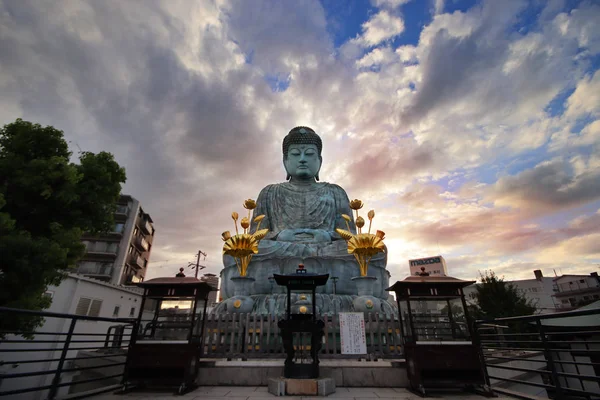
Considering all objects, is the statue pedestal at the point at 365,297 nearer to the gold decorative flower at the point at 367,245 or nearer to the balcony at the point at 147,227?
the gold decorative flower at the point at 367,245

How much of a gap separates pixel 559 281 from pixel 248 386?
4271cm

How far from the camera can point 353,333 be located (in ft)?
21.4

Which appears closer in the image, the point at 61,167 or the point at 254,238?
the point at 61,167

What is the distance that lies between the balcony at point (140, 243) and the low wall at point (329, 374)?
91.6ft

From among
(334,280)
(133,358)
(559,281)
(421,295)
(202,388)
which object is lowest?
(202,388)

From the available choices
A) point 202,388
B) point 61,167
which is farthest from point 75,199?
point 202,388

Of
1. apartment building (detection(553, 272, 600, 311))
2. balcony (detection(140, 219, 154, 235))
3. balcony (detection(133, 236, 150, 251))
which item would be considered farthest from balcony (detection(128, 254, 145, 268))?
apartment building (detection(553, 272, 600, 311))

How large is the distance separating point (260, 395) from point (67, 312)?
1388 centimetres

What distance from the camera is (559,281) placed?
116 feet

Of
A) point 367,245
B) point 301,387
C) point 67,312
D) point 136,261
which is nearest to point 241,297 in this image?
point 367,245

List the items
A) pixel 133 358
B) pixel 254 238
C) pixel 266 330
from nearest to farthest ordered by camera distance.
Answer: pixel 133 358, pixel 266 330, pixel 254 238

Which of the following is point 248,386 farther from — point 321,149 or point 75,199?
point 321,149

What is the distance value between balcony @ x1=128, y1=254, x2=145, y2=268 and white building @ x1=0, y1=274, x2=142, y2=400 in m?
10.1

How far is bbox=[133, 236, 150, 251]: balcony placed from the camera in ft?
100.0
